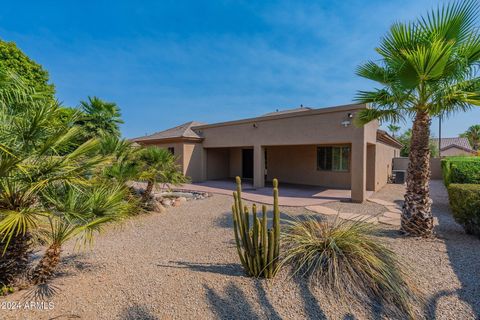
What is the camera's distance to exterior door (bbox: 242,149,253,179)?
18.8 metres

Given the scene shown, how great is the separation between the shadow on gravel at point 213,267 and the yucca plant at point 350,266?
924mm

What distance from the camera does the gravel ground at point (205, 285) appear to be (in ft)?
10.2

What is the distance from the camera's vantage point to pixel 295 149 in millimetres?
16016

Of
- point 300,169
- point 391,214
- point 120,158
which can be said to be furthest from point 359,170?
point 120,158

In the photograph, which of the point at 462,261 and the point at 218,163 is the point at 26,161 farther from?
the point at 218,163

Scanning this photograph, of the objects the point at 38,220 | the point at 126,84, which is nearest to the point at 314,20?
the point at 38,220

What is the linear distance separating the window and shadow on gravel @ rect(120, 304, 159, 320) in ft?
43.9

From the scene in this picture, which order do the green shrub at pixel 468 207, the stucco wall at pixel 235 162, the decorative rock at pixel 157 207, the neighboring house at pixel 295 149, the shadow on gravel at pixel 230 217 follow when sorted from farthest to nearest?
the stucco wall at pixel 235 162, the neighboring house at pixel 295 149, the decorative rock at pixel 157 207, the shadow on gravel at pixel 230 217, the green shrub at pixel 468 207

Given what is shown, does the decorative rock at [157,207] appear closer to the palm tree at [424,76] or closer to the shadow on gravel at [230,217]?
the shadow on gravel at [230,217]

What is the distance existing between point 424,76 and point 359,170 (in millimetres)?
5828

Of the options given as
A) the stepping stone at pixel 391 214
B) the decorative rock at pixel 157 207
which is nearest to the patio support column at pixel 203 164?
the decorative rock at pixel 157 207

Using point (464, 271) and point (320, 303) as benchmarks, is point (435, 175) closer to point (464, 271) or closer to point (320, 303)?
point (464, 271)

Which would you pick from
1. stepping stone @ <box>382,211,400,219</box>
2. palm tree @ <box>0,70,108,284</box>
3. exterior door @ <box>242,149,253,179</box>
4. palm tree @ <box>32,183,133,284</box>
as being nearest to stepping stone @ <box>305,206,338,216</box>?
stepping stone @ <box>382,211,400,219</box>

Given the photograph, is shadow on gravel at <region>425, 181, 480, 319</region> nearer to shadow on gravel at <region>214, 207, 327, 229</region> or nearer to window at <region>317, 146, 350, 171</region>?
shadow on gravel at <region>214, 207, 327, 229</region>
